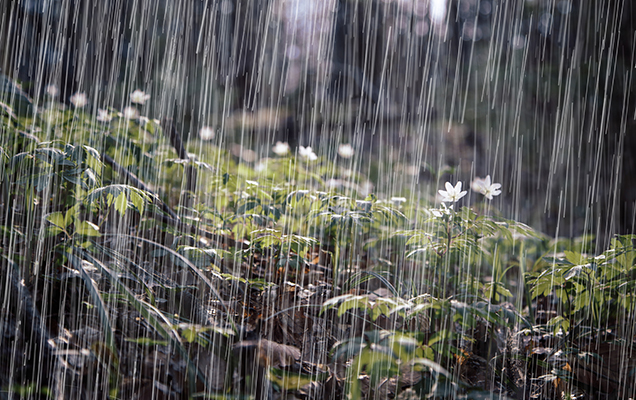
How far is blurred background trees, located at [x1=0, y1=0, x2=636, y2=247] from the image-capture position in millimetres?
4711

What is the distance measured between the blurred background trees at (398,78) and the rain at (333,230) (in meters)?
0.04

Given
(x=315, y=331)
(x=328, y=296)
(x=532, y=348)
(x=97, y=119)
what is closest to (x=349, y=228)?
(x=328, y=296)

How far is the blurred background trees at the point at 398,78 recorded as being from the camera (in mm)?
4711

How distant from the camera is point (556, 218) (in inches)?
222

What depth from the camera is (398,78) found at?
24.7 ft

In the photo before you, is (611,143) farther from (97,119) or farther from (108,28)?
(108,28)

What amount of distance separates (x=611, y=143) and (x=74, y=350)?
5.53 metres

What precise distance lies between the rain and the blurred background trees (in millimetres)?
44

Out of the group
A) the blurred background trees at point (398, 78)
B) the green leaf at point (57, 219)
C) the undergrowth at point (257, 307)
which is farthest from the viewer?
the blurred background trees at point (398, 78)

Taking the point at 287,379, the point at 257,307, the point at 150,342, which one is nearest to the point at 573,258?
the point at 287,379

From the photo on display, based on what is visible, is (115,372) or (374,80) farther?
(374,80)

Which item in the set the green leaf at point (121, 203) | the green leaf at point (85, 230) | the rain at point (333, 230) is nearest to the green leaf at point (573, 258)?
the rain at point (333, 230)

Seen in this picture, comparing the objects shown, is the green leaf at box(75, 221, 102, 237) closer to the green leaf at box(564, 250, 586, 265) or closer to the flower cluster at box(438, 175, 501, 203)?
the flower cluster at box(438, 175, 501, 203)

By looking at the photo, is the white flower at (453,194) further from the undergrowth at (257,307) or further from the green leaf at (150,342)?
the green leaf at (150,342)
